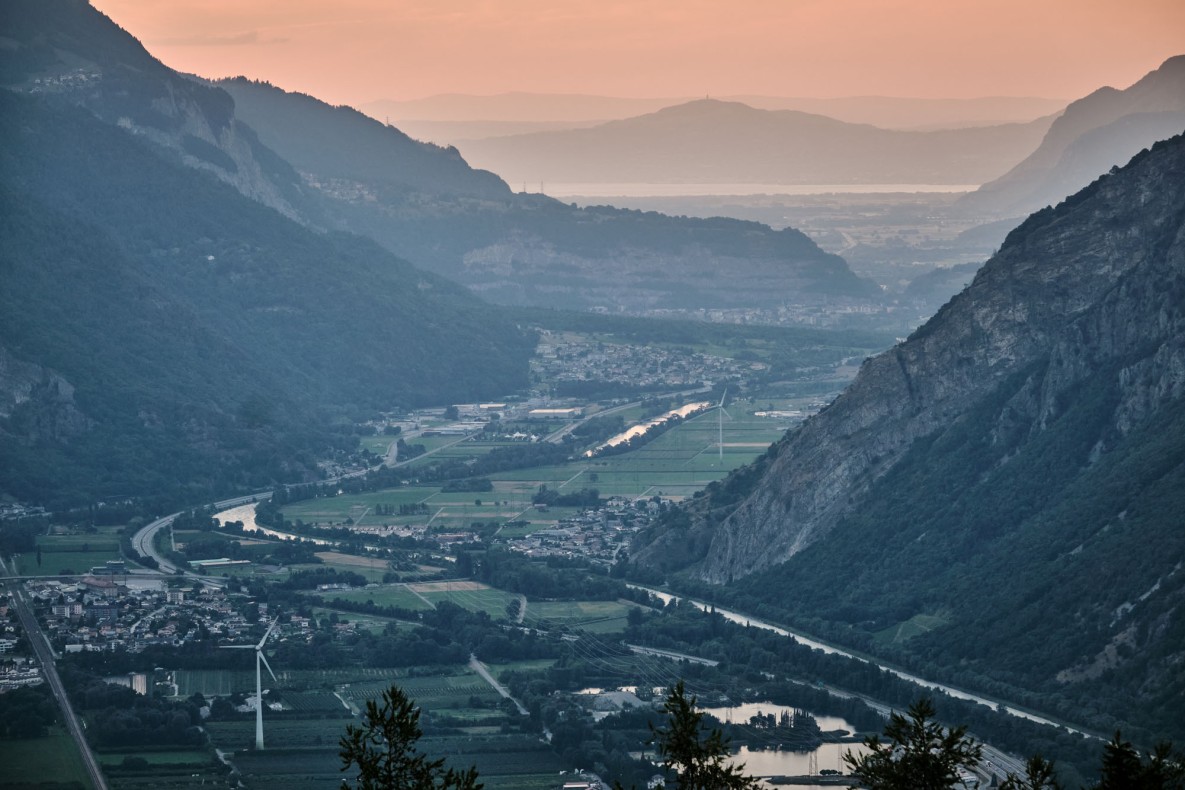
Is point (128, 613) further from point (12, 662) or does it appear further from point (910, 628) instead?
point (910, 628)

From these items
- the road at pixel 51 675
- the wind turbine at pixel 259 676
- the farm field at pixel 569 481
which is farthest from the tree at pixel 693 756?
the farm field at pixel 569 481

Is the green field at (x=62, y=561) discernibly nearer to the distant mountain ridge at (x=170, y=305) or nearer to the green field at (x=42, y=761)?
the distant mountain ridge at (x=170, y=305)

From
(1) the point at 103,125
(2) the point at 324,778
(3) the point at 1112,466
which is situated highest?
(1) the point at 103,125

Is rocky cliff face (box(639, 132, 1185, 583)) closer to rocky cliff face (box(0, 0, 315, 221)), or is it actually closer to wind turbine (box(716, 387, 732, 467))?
wind turbine (box(716, 387, 732, 467))

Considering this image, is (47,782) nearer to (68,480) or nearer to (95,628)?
(95,628)

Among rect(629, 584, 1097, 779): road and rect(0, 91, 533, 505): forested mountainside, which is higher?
rect(0, 91, 533, 505): forested mountainside

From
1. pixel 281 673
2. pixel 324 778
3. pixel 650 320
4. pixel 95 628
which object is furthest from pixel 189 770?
pixel 650 320

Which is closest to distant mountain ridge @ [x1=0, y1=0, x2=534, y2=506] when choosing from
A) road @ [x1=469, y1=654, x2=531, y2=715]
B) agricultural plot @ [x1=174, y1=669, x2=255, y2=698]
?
agricultural plot @ [x1=174, y1=669, x2=255, y2=698]
